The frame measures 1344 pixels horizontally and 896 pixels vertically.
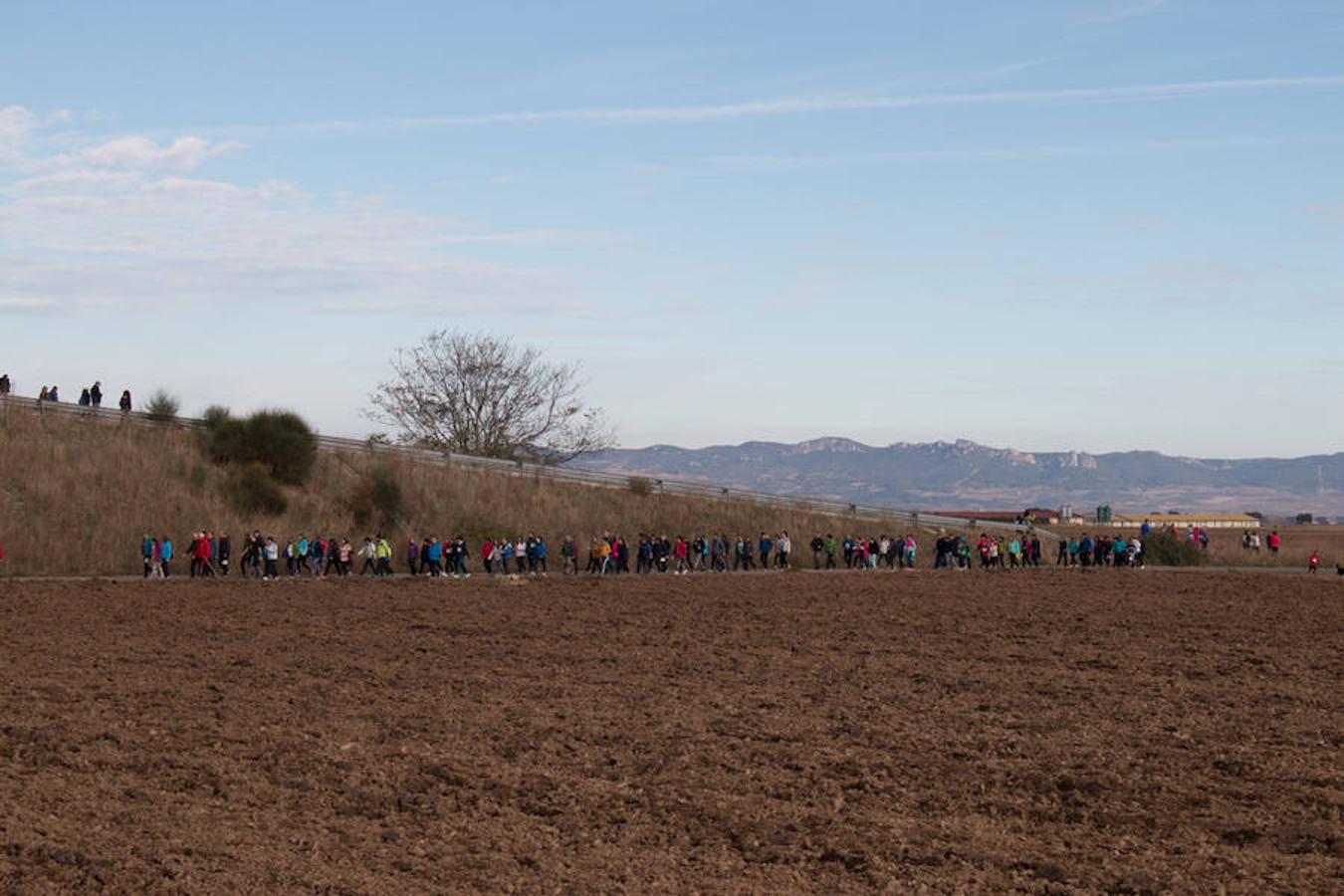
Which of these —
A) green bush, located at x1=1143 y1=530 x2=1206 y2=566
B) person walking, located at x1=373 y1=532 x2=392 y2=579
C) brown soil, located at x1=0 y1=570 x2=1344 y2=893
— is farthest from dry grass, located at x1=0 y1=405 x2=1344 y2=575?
brown soil, located at x1=0 y1=570 x2=1344 y2=893

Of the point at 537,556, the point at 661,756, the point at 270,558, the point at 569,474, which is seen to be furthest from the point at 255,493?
the point at 661,756

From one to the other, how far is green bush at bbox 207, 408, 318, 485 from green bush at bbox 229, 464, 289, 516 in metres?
1.76

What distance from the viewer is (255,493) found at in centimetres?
4997

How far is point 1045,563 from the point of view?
2328 inches

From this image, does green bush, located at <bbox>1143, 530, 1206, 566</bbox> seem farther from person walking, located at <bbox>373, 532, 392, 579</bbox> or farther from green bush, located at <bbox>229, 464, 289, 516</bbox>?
green bush, located at <bbox>229, 464, 289, 516</bbox>

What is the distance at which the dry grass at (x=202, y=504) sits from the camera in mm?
43969

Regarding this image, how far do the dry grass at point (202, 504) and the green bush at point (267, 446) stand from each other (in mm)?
632

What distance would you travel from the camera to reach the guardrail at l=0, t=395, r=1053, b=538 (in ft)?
174

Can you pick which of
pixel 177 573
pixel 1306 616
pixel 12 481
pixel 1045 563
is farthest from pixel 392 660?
pixel 1045 563

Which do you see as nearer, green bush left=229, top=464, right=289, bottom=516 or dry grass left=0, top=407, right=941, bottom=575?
dry grass left=0, top=407, right=941, bottom=575

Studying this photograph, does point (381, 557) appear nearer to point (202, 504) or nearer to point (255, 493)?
point (202, 504)

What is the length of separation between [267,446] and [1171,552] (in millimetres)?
34145

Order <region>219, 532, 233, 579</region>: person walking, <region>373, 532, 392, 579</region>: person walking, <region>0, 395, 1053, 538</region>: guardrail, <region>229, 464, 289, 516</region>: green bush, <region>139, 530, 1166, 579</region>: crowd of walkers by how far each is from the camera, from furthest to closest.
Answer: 1. <region>0, 395, 1053, 538</region>: guardrail
2. <region>229, 464, 289, 516</region>: green bush
3. <region>373, 532, 392, 579</region>: person walking
4. <region>139, 530, 1166, 579</region>: crowd of walkers
5. <region>219, 532, 233, 579</region>: person walking

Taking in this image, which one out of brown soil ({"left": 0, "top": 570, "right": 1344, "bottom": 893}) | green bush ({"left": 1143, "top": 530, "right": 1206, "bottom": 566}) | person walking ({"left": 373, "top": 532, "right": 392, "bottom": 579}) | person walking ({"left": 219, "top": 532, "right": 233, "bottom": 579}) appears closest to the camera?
brown soil ({"left": 0, "top": 570, "right": 1344, "bottom": 893})
